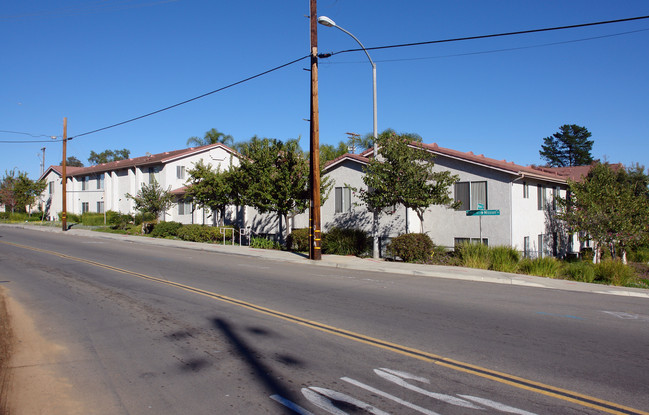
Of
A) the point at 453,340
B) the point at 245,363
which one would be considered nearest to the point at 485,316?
the point at 453,340

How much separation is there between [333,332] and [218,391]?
2626mm

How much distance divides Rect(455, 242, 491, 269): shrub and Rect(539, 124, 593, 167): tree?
7435 centimetres

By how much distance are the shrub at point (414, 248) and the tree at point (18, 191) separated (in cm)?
5533

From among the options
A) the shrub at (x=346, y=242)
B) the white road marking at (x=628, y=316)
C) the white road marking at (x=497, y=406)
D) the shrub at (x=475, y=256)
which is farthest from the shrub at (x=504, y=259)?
the white road marking at (x=497, y=406)

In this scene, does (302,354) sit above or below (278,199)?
below

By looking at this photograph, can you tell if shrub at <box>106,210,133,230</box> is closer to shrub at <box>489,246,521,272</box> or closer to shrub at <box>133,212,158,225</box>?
shrub at <box>133,212,158,225</box>

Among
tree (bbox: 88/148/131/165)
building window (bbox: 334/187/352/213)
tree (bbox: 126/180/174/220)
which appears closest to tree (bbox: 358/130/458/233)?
building window (bbox: 334/187/352/213)

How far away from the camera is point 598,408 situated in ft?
14.7

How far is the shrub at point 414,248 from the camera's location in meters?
18.0

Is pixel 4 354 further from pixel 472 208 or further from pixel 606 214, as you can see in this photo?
pixel 606 214

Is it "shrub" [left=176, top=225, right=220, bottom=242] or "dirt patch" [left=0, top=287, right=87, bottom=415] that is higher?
"shrub" [left=176, top=225, right=220, bottom=242]

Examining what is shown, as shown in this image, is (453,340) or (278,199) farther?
(278,199)

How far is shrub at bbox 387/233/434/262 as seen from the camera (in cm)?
1795

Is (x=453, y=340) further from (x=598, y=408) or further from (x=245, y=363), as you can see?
(x=245, y=363)
